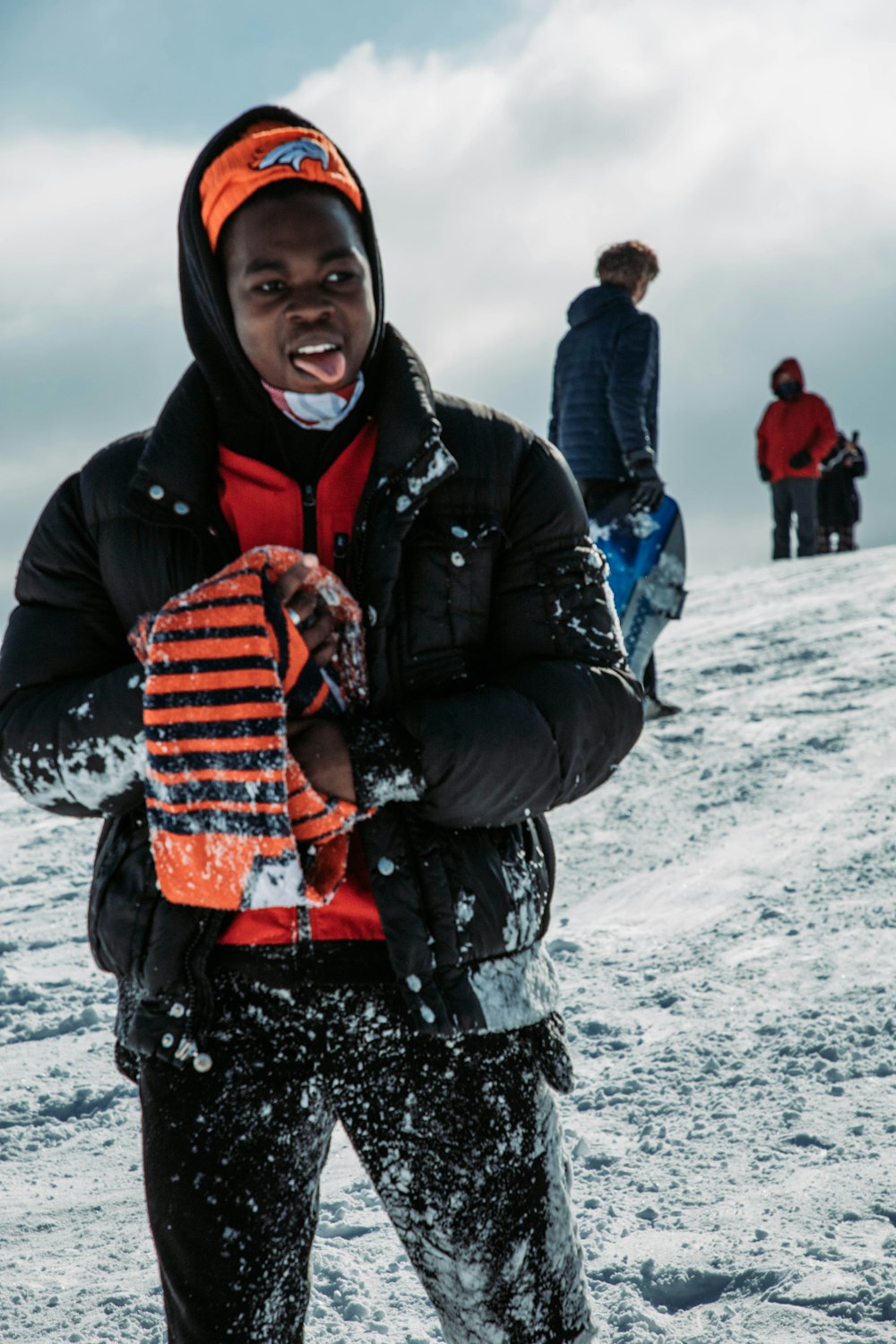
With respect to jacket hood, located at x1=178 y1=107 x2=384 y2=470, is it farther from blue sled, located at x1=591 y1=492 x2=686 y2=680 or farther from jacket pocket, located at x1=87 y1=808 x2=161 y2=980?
blue sled, located at x1=591 y1=492 x2=686 y2=680

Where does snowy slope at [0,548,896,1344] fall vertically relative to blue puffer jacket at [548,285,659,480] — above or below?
below

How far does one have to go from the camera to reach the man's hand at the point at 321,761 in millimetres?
1360

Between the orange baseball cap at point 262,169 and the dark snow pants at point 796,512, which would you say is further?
the dark snow pants at point 796,512

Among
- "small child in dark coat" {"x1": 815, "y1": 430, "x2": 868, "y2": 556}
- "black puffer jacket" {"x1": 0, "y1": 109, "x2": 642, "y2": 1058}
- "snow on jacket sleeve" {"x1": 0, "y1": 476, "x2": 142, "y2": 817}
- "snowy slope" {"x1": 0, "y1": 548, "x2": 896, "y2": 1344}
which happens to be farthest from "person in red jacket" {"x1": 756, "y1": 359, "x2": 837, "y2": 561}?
"snow on jacket sleeve" {"x1": 0, "y1": 476, "x2": 142, "y2": 817}

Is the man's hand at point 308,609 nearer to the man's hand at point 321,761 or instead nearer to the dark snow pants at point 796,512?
the man's hand at point 321,761

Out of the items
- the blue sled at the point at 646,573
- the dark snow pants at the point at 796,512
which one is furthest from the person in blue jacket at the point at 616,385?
the dark snow pants at the point at 796,512

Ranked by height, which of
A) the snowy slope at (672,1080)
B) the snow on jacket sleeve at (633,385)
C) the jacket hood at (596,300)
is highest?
the jacket hood at (596,300)

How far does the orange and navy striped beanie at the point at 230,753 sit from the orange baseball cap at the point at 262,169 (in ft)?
1.79

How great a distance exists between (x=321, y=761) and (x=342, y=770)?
3 centimetres

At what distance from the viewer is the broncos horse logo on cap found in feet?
5.16

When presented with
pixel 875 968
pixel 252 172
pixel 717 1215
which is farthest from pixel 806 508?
pixel 252 172

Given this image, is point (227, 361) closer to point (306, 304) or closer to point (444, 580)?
point (306, 304)

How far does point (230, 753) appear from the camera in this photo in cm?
131

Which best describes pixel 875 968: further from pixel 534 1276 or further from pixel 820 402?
pixel 820 402
